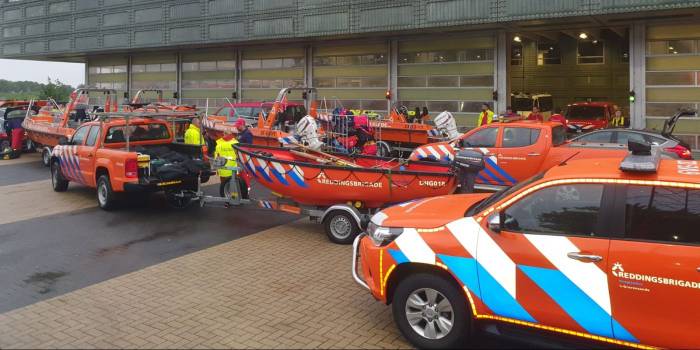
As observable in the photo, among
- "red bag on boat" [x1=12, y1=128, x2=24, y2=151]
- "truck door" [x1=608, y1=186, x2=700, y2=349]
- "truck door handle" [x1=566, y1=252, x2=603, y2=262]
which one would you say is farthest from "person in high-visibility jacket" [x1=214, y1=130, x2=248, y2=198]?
"red bag on boat" [x1=12, y1=128, x2=24, y2=151]

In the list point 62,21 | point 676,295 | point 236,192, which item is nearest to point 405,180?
point 236,192

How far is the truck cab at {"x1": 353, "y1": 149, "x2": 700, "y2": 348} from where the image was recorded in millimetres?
4281

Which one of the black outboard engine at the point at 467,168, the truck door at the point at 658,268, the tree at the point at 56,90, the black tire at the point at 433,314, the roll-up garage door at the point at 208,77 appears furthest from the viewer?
the tree at the point at 56,90

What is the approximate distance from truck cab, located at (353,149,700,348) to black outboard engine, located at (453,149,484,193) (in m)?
3.13

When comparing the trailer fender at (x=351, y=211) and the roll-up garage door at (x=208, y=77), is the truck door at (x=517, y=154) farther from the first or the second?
the roll-up garage door at (x=208, y=77)

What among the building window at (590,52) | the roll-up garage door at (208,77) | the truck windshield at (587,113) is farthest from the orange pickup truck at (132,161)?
the building window at (590,52)

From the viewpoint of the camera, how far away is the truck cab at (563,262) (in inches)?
169

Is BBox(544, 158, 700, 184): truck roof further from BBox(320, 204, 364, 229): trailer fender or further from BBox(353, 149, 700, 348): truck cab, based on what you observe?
BBox(320, 204, 364, 229): trailer fender

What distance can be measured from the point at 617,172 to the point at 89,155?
1051 cm

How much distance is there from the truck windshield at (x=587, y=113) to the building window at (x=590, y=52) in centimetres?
1556

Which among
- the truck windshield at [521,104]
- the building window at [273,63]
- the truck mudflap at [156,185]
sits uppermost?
the building window at [273,63]

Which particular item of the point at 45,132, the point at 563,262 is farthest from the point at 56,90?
the point at 563,262

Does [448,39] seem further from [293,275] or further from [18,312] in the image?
[18,312]

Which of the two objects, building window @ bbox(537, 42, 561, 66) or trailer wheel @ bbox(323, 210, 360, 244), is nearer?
trailer wheel @ bbox(323, 210, 360, 244)
